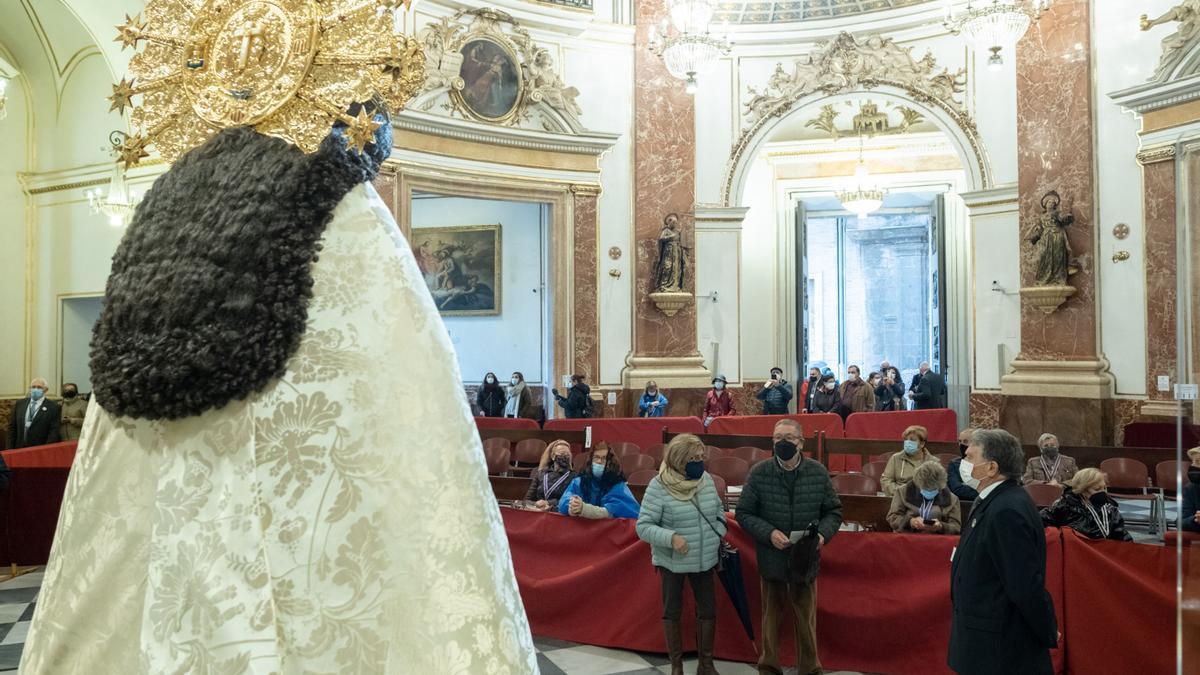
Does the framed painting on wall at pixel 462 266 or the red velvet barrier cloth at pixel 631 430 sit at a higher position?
the framed painting on wall at pixel 462 266

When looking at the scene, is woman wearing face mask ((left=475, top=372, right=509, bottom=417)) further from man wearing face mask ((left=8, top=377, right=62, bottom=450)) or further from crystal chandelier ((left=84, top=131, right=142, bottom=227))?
man wearing face mask ((left=8, top=377, right=62, bottom=450))

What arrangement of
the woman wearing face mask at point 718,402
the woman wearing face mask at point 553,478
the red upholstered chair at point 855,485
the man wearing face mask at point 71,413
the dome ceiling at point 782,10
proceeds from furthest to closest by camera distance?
the dome ceiling at point 782,10 < the woman wearing face mask at point 718,402 < the man wearing face mask at point 71,413 < the red upholstered chair at point 855,485 < the woman wearing face mask at point 553,478

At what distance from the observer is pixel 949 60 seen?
1747 centimetres

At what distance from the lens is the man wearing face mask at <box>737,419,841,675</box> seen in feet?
18.8

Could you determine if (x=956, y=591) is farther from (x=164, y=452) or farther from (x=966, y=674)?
(x=164, y=452)

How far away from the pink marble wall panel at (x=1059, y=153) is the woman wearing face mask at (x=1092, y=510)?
400 inches

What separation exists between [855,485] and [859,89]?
11.3 m

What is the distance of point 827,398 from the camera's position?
52.5 ft

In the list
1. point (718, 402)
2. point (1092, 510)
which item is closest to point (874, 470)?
point (1092, 510)

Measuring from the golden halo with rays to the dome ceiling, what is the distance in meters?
17.4

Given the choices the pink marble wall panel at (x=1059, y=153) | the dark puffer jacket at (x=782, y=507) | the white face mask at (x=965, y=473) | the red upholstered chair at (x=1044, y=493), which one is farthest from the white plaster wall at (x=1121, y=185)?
the dark puffer jacket at (x=782, y=507)

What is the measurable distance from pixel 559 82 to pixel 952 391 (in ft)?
34.7

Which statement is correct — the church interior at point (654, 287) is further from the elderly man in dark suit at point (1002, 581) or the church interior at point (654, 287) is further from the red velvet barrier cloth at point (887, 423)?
the elderly man in dark suit at point (1002, 581)

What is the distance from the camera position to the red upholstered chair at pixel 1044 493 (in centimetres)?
803
